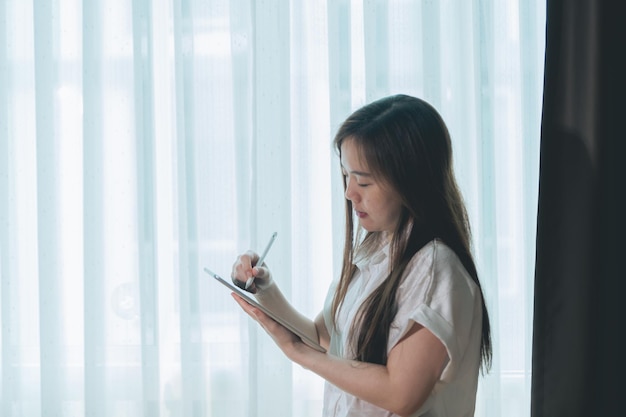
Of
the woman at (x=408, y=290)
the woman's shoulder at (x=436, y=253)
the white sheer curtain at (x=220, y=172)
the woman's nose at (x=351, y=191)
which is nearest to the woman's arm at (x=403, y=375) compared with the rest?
the woman at (x=408, y=290)

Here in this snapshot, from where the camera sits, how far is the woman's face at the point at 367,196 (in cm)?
123

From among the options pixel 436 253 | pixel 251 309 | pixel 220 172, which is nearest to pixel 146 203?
pixel 220 172

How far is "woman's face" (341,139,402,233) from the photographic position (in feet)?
4.03

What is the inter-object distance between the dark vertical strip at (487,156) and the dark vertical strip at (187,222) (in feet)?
2.73

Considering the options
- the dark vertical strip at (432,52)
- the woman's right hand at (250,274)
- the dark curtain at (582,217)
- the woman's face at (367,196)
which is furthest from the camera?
the dark vertical strip at (432,52)

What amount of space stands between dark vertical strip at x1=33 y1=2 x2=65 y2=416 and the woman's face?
1.18 metres

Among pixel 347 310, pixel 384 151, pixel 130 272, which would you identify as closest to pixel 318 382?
pixel 130 272

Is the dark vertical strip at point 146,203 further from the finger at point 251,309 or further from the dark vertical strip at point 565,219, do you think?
the dark vertical strip at point 565,219

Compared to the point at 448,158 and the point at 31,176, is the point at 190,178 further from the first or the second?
the point at 448,158

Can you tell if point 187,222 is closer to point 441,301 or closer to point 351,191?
point 351,191

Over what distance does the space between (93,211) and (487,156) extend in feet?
3.84

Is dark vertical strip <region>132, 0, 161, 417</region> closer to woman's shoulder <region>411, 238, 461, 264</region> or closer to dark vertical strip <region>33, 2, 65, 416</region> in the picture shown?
dark vertical strip <region>33, 2, 65, 416</region>

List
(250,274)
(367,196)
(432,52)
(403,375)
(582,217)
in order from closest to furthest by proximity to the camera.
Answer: (403,375)
(367,196)
(250,274)
(582,217)
(432,52)

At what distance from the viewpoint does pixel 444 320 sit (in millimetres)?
1123
